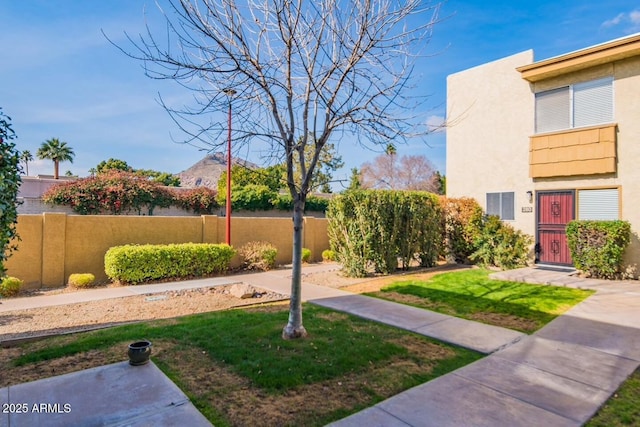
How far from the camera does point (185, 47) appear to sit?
15.4ft

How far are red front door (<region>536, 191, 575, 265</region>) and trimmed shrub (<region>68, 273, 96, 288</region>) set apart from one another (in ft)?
41.5

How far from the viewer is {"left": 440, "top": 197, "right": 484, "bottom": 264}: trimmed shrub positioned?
470 inches

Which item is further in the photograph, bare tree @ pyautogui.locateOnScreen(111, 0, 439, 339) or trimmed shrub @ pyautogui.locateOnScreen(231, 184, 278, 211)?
trimmed shrub @ pyautogui.locateOnScreen(231, 184, 278, 211)

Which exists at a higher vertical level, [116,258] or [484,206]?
[484,206]

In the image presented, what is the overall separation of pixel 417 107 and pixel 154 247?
790cm

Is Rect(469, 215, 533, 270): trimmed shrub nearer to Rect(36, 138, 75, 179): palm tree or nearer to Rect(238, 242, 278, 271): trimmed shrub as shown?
Rect(238, 242, 278, 271): trimmed shrub

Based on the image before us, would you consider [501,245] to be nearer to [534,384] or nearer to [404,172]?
[534,384]

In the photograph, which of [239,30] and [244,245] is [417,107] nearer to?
[239,30]

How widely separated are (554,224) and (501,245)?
157 centimetres

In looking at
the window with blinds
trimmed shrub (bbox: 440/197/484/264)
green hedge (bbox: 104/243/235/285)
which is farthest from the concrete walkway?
the window with blinds

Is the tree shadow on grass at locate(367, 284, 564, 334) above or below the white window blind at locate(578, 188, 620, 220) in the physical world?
below

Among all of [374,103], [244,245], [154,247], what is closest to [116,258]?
[154,247]

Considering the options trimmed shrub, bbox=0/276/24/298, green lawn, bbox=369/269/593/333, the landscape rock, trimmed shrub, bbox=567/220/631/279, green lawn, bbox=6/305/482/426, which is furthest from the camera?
trimmed shrub, bbox=567/220/631/279

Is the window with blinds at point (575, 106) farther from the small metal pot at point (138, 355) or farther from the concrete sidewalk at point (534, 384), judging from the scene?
the small metal pot at point (138, 355)
